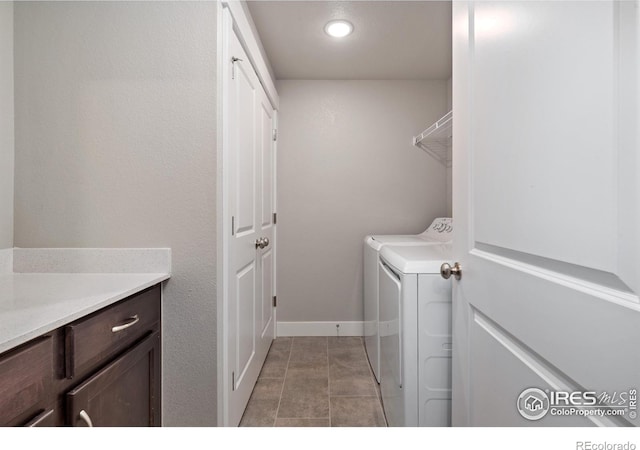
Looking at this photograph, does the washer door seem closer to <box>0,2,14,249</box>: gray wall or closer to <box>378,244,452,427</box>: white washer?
<box>378,244,452,427</box>: white washer

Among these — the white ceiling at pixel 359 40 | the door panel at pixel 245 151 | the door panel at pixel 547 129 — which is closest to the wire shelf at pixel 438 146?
the white ceiling at pixel 359 40

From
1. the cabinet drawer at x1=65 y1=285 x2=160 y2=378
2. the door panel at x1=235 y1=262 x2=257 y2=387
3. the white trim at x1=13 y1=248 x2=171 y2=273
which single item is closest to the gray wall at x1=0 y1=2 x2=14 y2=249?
the white trim at x1=13 y1=248 x2=171 y2=273

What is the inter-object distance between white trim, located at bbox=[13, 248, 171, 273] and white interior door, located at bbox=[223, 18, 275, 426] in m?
0.28

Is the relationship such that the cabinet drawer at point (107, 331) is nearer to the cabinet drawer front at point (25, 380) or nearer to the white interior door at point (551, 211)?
the cabinet drawer front at point (25, 380)

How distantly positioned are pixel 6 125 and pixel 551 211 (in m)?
1.84

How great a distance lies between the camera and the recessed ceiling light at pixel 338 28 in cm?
202

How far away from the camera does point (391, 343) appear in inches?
63.1

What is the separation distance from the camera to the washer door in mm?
1435

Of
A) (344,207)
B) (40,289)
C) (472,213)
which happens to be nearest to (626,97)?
(472,213)

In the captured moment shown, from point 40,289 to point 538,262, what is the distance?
4.55 feet

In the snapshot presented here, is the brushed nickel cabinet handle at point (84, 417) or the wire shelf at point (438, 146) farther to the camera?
the wire shelf at point (438, 146)

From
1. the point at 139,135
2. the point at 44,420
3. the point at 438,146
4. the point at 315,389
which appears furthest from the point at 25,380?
the point at 438,146

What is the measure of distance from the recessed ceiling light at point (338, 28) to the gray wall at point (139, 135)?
95 cm
